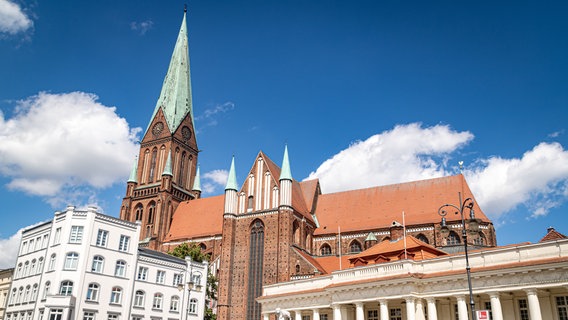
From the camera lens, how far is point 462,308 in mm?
28219

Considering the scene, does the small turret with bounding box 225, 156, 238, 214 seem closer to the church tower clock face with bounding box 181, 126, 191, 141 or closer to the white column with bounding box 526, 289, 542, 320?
the church tower clock face with bounding box 181, 126, 191, 141

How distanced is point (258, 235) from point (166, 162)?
26.7 meters

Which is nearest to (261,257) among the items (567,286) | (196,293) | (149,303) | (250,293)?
(250,293)

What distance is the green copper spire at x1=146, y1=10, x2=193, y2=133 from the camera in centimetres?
8159

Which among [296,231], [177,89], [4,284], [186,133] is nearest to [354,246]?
[296,231]

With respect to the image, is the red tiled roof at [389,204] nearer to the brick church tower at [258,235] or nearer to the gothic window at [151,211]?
the brick church tower at [258,235]

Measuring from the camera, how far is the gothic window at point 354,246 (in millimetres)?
57566

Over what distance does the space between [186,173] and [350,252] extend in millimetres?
34591

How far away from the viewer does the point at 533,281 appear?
84.7 ft

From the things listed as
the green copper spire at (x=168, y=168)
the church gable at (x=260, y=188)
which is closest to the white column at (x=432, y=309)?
the church gable at (x=260, y=188)

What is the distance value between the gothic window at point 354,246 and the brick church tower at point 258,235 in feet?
17.5

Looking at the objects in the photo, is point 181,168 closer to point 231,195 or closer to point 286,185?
point 231,195

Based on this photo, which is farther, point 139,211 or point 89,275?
point 139,211

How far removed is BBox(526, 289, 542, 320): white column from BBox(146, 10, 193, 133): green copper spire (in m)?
63.4
